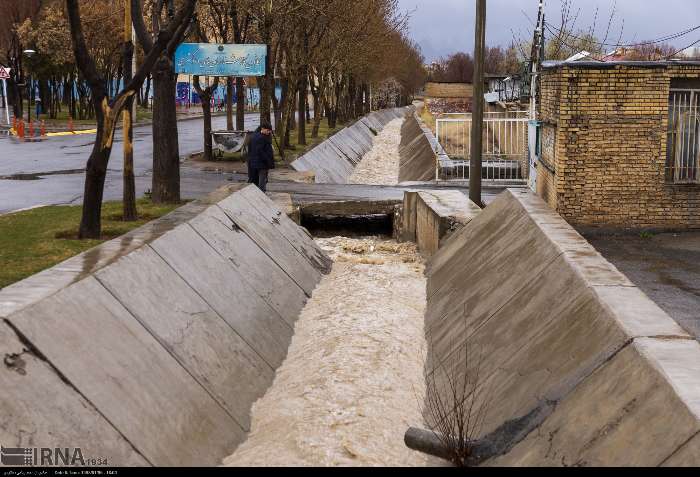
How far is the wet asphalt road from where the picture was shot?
21781 mm

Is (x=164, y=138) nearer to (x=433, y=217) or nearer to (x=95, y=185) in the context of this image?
(x=95, y=185)

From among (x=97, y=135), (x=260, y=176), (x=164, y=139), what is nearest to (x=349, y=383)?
(x=97, y=135)

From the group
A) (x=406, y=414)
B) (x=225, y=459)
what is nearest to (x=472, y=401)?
(x=406, y=414)

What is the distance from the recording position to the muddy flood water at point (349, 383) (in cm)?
769

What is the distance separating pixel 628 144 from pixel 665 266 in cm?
413

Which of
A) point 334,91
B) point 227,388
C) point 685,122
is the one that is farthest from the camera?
point 334,91

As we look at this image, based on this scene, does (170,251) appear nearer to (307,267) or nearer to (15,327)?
(15,327)

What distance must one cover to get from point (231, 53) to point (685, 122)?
40.9ft

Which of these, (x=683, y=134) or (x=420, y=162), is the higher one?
(x=683, y=134)

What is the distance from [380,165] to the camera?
Result: 46156 mm

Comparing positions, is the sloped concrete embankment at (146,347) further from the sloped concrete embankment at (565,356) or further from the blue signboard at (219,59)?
the blue signboard at (219,59)

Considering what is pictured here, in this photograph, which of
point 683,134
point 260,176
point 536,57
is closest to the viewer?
point 683,134

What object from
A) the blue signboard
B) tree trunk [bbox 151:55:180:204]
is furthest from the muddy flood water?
the blue signboard

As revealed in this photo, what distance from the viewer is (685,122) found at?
60.0ft
